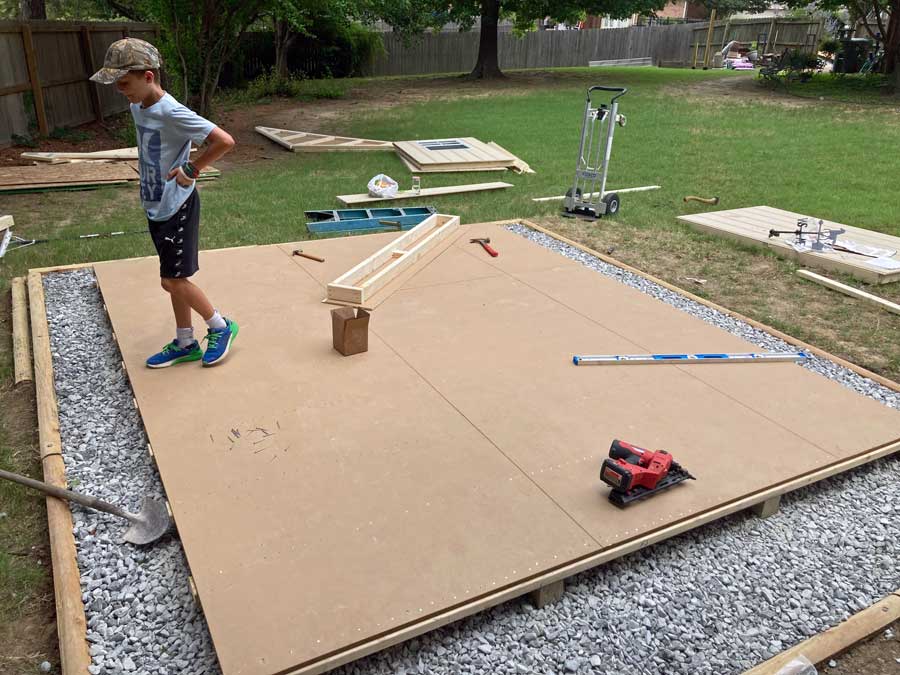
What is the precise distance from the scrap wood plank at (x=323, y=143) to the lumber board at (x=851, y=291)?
6.57m

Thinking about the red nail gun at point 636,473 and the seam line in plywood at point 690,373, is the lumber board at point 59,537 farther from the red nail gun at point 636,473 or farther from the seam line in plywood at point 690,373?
the seam line in plywood at point 690,373

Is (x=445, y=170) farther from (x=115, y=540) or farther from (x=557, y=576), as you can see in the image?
(x=557, y=576)

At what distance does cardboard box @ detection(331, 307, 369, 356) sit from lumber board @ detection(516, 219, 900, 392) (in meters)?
2.51

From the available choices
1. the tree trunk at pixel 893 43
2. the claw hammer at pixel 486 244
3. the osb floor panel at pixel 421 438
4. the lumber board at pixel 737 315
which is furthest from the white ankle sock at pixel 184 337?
the tree trunk at pixel 893 43

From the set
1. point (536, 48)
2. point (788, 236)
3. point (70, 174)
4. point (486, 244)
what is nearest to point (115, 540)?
point (486, 244)

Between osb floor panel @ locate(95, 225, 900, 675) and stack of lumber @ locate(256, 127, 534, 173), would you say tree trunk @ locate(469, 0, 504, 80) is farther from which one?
osb floor panel @ locate(95, 225, 900, 675)

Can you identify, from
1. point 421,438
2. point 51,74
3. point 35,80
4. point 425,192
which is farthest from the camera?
point 51,74

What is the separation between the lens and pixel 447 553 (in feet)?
7.49

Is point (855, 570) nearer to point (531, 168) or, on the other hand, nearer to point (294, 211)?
point (294, 211)

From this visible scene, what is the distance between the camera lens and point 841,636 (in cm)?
213

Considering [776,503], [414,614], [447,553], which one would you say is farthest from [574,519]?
[776,503]

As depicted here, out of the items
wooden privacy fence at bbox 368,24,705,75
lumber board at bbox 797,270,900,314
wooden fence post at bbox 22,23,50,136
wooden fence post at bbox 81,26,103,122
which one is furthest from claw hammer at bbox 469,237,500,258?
wooden privacy fence at bbox 368,24,705,75

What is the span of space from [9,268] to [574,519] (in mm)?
4849

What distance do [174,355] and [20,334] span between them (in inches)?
46.8
